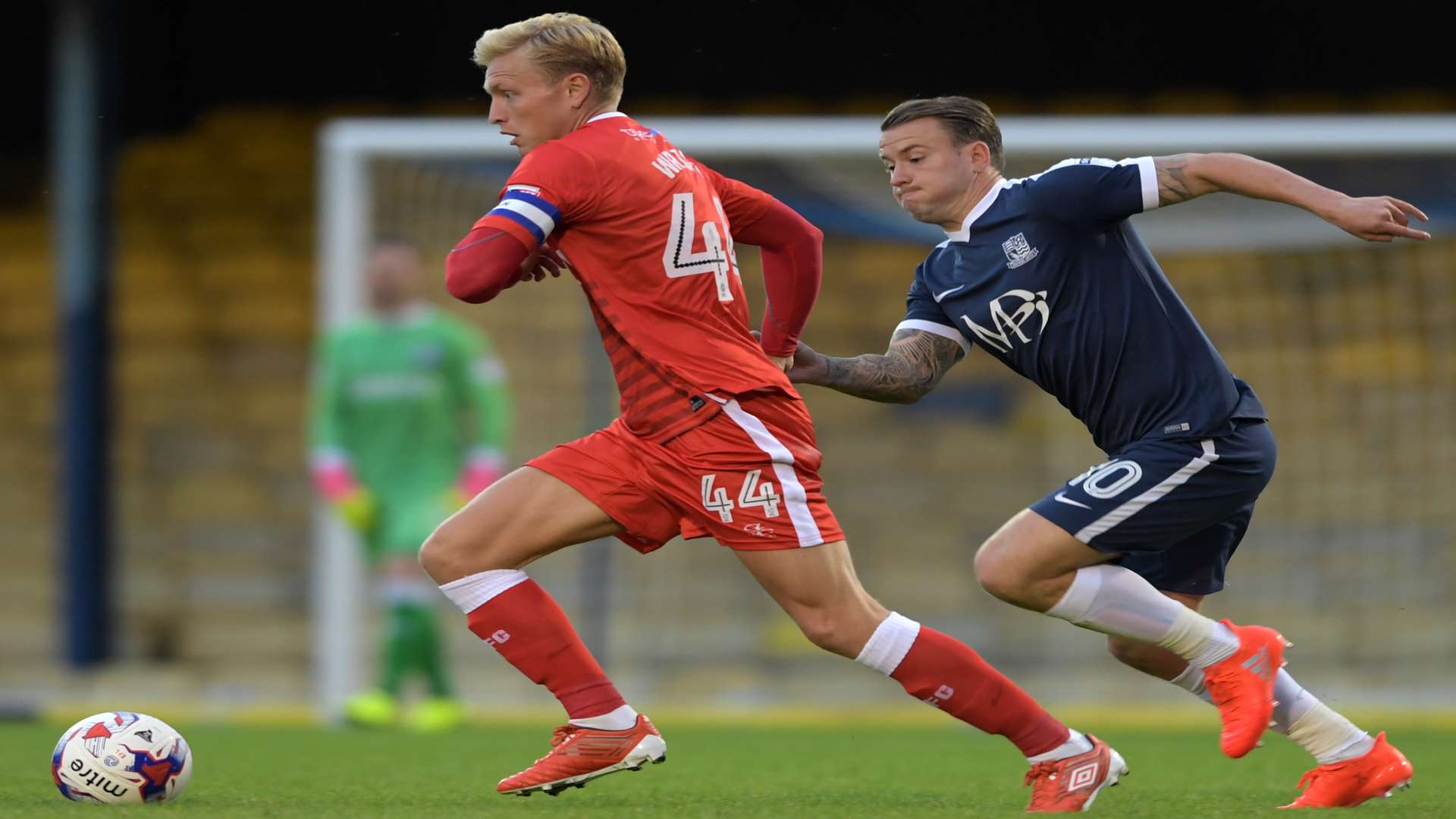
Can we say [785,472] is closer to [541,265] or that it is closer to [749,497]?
[749,497]

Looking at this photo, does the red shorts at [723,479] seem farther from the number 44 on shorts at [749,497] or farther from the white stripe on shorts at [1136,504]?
the white stripe on shorts at [1136,504]

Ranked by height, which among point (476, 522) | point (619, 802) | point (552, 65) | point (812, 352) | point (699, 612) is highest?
point (552, 65)

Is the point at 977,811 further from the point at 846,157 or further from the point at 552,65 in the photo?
the point at 846,157

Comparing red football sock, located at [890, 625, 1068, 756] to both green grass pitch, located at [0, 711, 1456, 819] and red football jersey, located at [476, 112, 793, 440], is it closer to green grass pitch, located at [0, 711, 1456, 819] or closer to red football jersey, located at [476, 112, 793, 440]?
green grass pitch, located at [0, 711, 1456, 819]

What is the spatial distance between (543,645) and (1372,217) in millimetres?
1950

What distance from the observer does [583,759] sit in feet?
12.9

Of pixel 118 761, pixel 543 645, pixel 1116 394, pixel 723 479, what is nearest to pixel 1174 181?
pixel 1116 394

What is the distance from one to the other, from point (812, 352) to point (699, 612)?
439cm

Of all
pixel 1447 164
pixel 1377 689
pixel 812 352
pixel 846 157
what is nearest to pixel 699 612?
pixel 846 157

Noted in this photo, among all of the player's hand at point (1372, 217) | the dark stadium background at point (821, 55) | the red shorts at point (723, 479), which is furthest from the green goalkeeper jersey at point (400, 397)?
the dark stadium background at point (821, 55)

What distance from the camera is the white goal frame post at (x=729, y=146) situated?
7.44m

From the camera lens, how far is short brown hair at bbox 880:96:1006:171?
4070 mm

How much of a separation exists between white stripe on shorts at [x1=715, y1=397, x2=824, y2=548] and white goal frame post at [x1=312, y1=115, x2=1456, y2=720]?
381 centimetres

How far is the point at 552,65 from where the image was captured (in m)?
3.88
